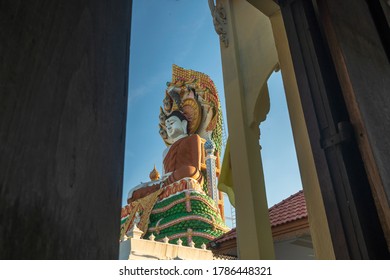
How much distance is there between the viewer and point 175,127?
1511cm

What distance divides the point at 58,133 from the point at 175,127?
14.6m

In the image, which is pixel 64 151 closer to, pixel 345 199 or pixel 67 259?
pixel 67 259

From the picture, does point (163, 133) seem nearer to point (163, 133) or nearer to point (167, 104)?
point (163, 133)

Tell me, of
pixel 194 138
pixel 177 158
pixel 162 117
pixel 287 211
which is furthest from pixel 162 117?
pixel 287 211

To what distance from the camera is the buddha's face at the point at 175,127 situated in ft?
49.8

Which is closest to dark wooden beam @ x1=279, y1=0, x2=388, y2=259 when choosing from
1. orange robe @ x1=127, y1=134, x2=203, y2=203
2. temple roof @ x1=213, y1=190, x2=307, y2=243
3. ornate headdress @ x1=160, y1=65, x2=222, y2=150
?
temple roof @ x1=213, y1=190, x2=307, y2=243

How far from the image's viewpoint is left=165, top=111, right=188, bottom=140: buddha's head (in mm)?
15180

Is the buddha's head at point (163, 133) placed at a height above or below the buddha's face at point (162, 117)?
below

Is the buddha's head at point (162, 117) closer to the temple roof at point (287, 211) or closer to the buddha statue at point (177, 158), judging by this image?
the buddha statue at point (177, 158)

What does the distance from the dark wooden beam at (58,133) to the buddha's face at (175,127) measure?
47.5 ft

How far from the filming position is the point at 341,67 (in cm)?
123

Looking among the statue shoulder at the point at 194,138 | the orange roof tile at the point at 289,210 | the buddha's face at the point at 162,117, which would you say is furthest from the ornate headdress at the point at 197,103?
the orange roof tile at the point at 289,210

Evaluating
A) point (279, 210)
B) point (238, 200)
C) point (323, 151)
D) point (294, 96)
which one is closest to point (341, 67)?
point (323, 151)

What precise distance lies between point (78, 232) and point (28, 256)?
0.29 feet
